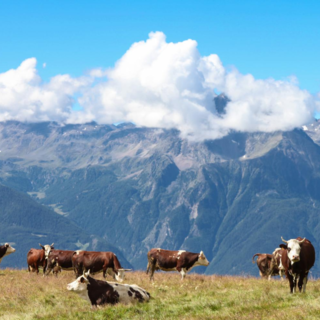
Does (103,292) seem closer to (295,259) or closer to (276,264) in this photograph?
(295,259)

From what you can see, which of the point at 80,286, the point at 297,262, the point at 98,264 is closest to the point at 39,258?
the point at 98,264

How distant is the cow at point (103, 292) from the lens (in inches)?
1037

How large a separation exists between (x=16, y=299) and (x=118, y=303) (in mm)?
5694

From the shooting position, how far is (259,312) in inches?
860

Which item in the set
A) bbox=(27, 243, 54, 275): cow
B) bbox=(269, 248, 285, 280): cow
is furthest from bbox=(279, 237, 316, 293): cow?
bbox=(27, 243, 54, 275): cow

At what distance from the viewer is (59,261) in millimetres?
41688

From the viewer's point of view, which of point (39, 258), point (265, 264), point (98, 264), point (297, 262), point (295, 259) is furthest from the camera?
point (265, 264)

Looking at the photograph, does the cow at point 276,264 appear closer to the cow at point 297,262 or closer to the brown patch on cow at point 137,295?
the cow at point 297,262

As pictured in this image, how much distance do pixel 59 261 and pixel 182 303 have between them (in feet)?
59.3

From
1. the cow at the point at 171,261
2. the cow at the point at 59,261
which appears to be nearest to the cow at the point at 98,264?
the cow at the point at 59,261

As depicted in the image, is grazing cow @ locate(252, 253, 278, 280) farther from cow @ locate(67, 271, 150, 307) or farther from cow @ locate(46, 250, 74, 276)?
cow @ locate(67, 271, 150, 307)

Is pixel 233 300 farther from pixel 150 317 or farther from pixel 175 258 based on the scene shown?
pixel 175 258

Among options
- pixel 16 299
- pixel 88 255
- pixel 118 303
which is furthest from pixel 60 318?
pixel 88 255

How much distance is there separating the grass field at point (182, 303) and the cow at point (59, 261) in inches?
333
